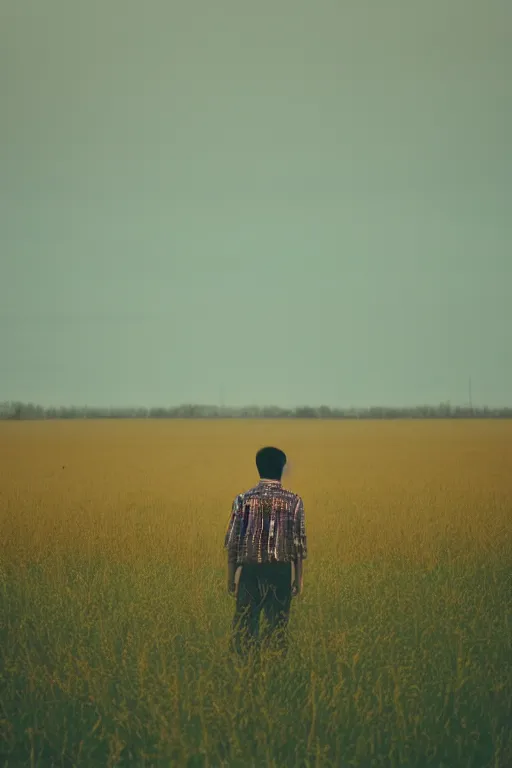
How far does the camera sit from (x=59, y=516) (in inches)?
663

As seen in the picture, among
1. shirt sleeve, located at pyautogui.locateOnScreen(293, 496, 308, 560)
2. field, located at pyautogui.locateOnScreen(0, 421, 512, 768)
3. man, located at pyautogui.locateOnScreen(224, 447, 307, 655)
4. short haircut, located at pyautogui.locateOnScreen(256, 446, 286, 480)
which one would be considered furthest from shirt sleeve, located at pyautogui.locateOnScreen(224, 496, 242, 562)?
field, located at pyautogui.locateOnScreen(0, 421, 512, 768)

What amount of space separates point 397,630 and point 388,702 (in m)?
1.87

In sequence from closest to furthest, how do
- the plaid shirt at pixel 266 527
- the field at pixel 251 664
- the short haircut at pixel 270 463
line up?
1. the field at pixel 251 664
2. the plaid shirt at pixel 266 527
3. the short haircut at pixel 270 463

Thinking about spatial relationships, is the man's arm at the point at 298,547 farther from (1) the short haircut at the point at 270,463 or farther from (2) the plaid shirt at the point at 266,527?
(1) the short haircut at the point at 270,463

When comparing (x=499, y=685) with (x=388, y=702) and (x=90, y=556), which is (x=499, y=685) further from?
(x=90, y=556)

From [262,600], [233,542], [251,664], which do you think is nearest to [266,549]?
[233,542]

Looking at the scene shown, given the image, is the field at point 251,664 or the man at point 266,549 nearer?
the field at point 251,664

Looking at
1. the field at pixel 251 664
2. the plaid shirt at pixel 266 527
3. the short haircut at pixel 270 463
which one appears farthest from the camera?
the short haircut at pixel 270 463

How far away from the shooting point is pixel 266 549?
675 cm

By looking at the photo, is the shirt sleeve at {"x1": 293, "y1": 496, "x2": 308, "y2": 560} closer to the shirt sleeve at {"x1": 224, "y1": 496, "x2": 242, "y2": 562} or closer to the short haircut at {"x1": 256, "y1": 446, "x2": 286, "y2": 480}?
the short haircut at {"x1": 256, "y1": 446, "x2": 286, "y2": 480}

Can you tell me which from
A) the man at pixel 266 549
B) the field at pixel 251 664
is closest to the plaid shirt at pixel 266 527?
the man at pixel 266 549

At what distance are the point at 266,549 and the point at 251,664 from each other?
34.4 inches

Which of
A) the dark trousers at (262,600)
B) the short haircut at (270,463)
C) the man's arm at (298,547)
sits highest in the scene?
the short haircut at (270,463)

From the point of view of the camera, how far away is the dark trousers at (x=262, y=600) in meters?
6.78
